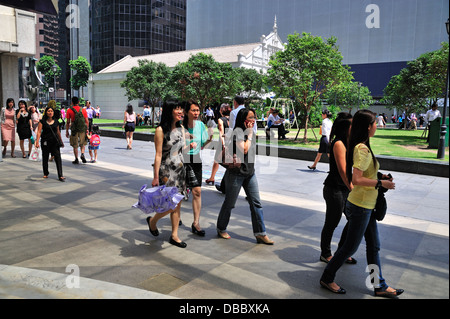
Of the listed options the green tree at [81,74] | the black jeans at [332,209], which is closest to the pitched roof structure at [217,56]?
the green tree at [81,74]

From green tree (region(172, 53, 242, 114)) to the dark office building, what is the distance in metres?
49.8

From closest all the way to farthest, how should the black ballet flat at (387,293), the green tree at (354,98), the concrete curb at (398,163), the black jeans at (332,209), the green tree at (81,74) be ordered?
the black ballet flat at (387,293)
the black jeans at (332,209)
the concrete curb at (398,163)
the green tree at (354,98)
the green tree at (81,74)

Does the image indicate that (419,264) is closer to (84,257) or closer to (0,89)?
(84,257)

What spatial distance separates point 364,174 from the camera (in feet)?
10.2

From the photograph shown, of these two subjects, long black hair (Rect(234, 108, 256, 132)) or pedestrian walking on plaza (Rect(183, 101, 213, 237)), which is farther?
pedestrian walking on plaza (Rect(183, 101, 213, 237))

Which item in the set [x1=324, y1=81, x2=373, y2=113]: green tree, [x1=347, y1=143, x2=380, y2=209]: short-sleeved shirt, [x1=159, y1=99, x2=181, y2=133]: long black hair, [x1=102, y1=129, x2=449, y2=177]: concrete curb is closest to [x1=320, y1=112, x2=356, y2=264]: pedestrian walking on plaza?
[x1=347, y1=143, x2=380, y2=209]: short-sleeved shirt

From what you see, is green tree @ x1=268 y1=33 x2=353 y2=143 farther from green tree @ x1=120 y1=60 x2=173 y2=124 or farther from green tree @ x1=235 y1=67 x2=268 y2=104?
green tree @ x1=235 y1=67 x2=268 y2=104

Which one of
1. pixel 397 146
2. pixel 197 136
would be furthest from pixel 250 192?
pixel 397 146

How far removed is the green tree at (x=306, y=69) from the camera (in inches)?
624

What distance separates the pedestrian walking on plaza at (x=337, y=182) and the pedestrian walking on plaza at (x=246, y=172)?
79 centimetres

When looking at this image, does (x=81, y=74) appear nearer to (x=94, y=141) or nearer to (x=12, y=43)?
(x=12, y=43)

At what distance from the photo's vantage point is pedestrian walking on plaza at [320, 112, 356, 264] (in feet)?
12.1

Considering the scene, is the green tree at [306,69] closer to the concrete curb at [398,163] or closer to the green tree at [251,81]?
the concrete curb at [398,163]

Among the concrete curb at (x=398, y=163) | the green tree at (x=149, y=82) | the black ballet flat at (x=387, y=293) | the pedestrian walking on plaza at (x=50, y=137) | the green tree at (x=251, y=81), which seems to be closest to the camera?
the black ballet flat at (x=387, y=293)
